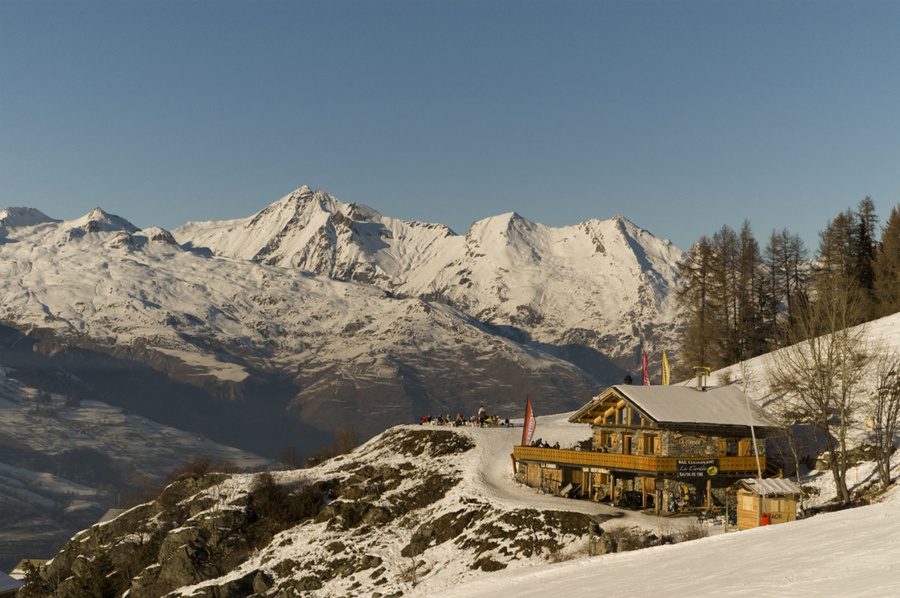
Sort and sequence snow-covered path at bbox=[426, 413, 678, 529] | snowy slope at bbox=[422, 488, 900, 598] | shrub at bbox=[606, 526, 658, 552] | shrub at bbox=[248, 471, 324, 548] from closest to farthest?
1. snowy slope at bbox=[422, 488, 900, 598]
2. shrub at bbox=[606, 526, 658, 552]
3. snow-covered path at bbox=[426, 413, 678, 529]
4. shrub at bbox=[248, 471, 324, 548]

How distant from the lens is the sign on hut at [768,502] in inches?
1964

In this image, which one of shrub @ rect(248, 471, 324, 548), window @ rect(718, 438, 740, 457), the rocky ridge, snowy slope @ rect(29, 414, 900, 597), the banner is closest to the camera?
snowy slope @ rect(29, 414, 900, 597)

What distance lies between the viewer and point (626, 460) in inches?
2559

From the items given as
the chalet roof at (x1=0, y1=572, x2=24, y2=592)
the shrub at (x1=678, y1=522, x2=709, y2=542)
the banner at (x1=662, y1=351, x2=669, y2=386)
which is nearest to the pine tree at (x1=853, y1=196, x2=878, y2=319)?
the banner at (x1=662, y1=351, x2=669, y2=386)

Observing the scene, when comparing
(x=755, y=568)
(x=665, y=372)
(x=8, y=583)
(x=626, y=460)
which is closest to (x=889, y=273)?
(x=665, y=372)

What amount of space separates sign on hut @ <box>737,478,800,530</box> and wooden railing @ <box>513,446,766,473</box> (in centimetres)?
1228

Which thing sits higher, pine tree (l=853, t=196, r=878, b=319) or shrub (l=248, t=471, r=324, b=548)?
pine tree (l=853, t=196, r=878, b=319)

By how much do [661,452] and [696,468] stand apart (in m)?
3.87

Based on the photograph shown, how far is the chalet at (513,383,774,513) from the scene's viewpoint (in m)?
64.3

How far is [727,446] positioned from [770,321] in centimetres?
4715

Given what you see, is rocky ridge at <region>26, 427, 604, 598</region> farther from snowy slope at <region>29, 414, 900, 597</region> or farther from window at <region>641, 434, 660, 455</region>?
window at <region>641, 434, 660, 455</region>

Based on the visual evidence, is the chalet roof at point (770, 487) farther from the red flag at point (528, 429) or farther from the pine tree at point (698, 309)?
the pine tree at point (698, 309)

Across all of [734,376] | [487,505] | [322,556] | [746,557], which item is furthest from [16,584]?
[746,557]

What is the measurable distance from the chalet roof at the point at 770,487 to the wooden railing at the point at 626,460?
12.4 m
